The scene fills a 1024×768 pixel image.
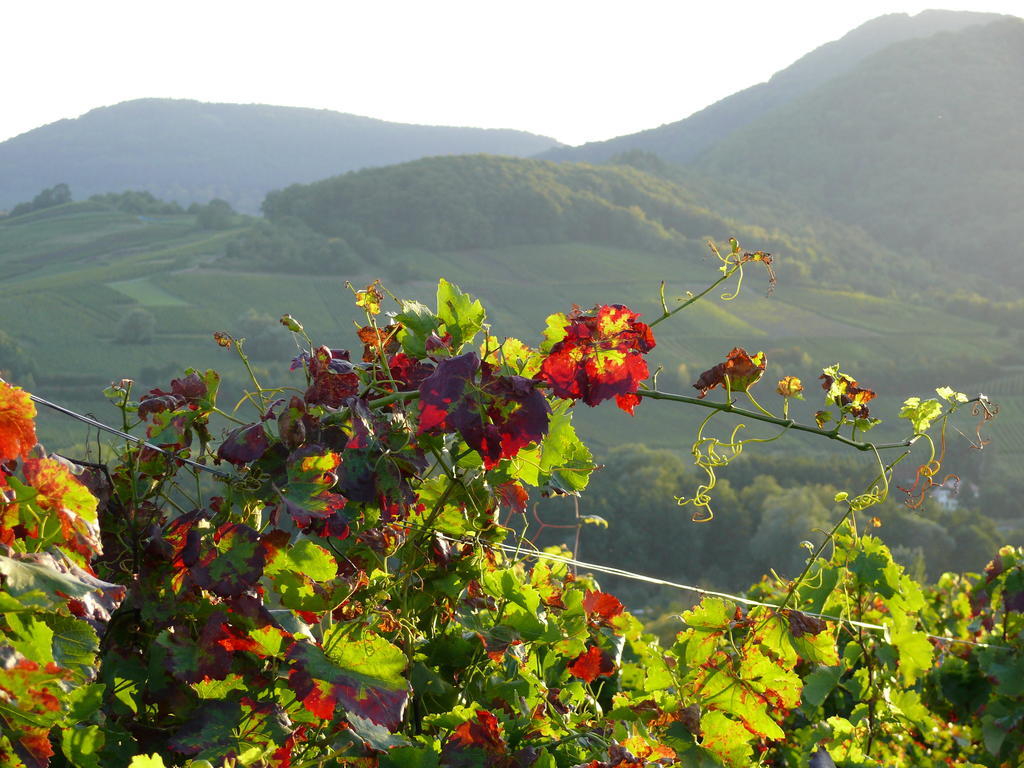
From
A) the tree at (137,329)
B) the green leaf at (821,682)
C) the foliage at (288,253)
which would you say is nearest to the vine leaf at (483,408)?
the green leaf at (821,682)

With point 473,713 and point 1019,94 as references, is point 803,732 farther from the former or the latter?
point 1019,94

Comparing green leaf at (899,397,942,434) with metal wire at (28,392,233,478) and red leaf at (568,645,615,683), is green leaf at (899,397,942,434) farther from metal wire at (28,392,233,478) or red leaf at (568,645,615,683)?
metal wire at (28,392,233,478)

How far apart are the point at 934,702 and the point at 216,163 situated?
5043 inches

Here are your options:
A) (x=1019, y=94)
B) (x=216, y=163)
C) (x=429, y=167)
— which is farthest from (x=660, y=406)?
(x=216, y=163)

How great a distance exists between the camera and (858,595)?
2246 mm

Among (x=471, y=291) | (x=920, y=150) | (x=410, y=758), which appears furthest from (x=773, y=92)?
(x=410, y=758)

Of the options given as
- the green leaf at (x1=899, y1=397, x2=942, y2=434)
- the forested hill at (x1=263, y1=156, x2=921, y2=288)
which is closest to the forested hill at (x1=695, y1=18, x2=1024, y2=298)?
the forested hill at (x1=263, y1=156, x2=921, y2=288)

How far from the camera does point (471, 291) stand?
53156mm

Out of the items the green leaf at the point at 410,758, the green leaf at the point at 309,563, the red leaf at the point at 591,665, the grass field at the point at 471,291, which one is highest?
the green leaf at the point at 309,563

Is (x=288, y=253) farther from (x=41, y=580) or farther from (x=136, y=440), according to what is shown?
(x=41, y=580)

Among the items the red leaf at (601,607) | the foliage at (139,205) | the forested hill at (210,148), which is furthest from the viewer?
the forested hill at (210,148)

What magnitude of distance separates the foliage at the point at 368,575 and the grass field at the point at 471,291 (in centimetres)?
3537

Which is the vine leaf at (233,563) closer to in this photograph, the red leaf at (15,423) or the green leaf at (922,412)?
the red leaf at (15,423)

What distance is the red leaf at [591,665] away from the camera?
1549mm
